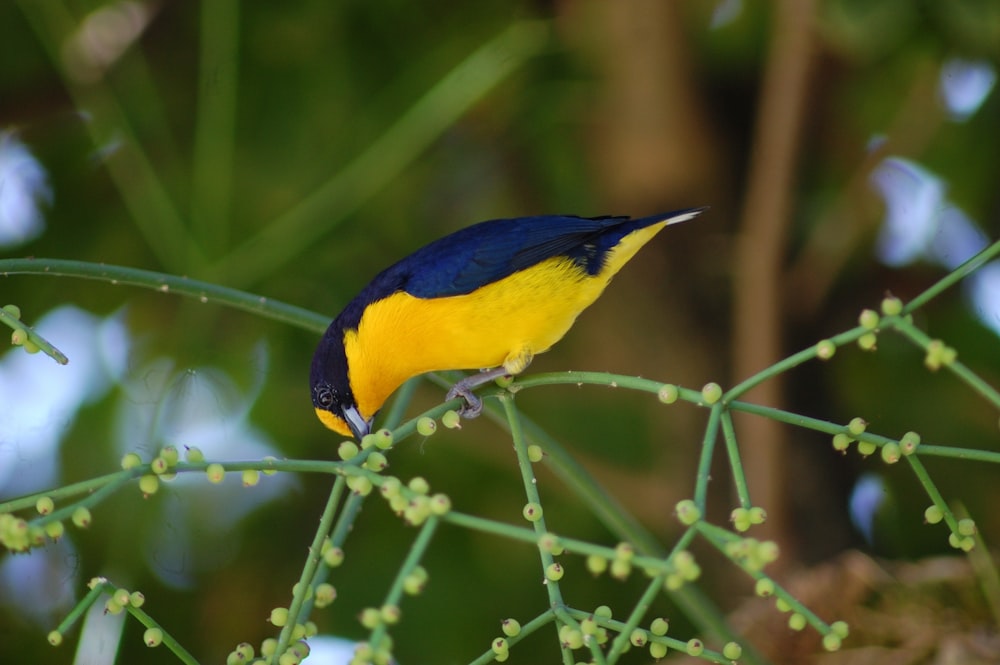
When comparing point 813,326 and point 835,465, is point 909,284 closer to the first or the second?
point 813,326

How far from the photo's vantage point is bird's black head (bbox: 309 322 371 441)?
2383mm

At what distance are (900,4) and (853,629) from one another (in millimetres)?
1425

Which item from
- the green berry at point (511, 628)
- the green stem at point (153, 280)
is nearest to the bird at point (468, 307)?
the green stem at point (153, 280)

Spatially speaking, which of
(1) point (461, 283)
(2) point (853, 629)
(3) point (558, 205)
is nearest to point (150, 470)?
(1) point (461, 283)

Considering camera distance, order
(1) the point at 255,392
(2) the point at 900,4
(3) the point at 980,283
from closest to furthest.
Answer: (2) the point at 900,4
(3) the point at 980,283
(1) the point at 255,392

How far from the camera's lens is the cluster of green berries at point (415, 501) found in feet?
3.81

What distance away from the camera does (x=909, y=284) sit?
340cm

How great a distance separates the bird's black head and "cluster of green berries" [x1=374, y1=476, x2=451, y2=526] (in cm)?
118

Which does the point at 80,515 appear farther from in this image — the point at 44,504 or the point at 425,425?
the point at 425,425

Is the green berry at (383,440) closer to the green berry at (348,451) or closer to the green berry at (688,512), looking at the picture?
the green berry at (348,451)

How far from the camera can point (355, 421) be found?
2.44m

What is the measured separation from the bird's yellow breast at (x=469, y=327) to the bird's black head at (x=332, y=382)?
0.02 m

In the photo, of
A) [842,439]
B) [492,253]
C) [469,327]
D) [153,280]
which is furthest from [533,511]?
[492,253]

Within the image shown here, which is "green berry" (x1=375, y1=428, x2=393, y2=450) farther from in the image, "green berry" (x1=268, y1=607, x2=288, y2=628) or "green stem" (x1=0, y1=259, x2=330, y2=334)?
"green stem" (x1=0, y1=259, x2=330, y2=334)
